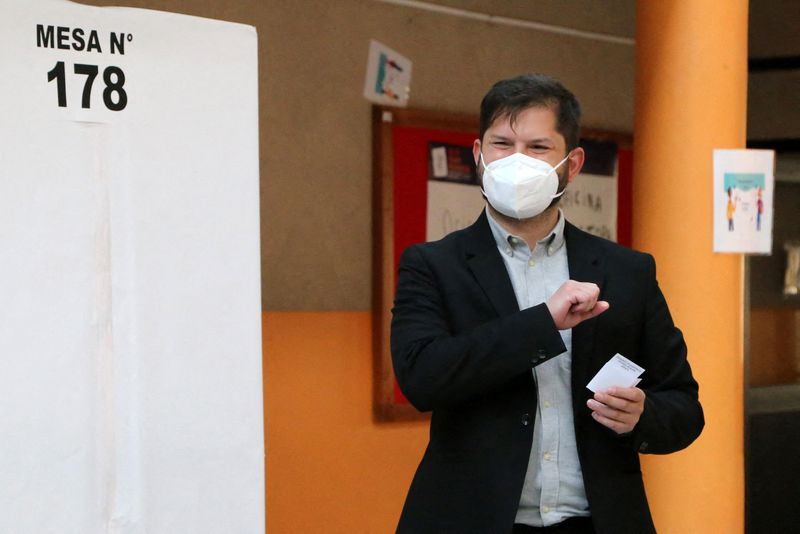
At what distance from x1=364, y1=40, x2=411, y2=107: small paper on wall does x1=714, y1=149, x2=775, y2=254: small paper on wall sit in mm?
1537

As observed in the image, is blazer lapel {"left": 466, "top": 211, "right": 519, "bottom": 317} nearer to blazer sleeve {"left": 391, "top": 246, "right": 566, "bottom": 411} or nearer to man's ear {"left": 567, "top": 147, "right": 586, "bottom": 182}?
blazer sleeve {"left": 391, "top": 246, "right": 566, "bottom": 411}

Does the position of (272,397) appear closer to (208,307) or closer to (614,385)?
(208,307)

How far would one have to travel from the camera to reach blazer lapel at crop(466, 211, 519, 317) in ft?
6.65

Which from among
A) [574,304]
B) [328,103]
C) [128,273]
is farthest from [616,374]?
[328,103]

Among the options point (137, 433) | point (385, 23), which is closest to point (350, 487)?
point (385, 23)

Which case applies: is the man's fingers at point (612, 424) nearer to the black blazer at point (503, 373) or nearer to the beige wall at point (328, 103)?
the black blazer at point (503, 373)

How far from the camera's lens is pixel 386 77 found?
4688mm

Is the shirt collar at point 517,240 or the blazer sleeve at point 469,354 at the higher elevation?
the shirt collar at point 517,240

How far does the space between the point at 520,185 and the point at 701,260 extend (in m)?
1.77

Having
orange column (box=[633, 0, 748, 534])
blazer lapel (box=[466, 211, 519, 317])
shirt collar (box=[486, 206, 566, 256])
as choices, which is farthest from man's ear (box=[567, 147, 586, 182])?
orange column (box=[633, 0, 748, 534])

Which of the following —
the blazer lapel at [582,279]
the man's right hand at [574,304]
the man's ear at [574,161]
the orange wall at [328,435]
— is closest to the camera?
the man's right hand at [574,304]

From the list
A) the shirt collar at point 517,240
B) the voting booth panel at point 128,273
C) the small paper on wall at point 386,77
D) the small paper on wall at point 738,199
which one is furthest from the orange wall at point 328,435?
the shirt collar at point 517,240

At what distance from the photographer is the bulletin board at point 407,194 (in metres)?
4.64

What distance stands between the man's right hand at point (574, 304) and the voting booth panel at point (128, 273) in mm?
656
